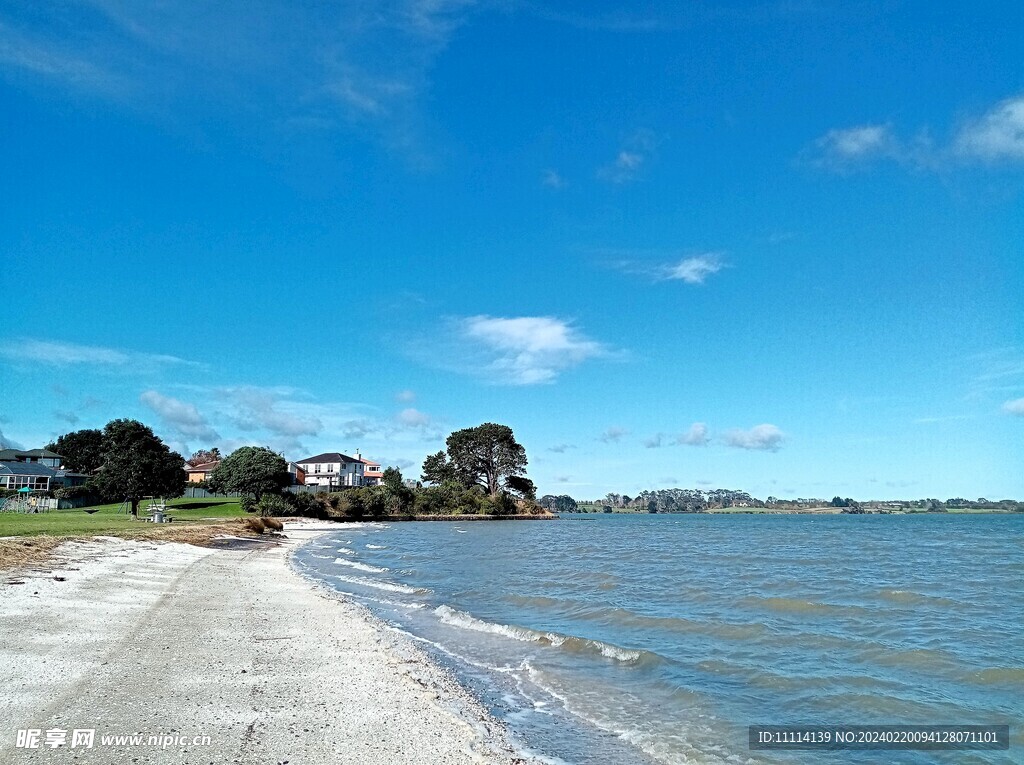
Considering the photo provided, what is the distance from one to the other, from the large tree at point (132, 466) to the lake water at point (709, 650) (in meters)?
33.3

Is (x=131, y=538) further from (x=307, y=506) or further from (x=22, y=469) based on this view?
(x=22, y=469)

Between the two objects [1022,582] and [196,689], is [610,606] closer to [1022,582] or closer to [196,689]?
[196,689]

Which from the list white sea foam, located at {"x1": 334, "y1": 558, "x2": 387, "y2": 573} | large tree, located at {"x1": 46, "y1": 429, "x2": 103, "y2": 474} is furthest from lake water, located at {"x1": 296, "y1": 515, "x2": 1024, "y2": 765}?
large tree, located at {"x1": 46, "y1": 429, "x2": 103, "y2": 474}

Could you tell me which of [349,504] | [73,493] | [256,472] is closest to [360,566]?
[256,472]

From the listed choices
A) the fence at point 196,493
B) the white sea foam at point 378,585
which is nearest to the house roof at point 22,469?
the fence at point 196,493

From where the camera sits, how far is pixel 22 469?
3782 inches

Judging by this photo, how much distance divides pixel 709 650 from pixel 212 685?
34.0 ft

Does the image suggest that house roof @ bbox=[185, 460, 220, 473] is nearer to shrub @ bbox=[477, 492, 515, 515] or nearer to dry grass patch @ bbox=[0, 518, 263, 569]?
shrub @ bbox=[477, 492, 515, 515]

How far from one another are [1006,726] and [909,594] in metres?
14.6

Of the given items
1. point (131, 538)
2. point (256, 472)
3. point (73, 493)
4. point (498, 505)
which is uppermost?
point (256, 472)

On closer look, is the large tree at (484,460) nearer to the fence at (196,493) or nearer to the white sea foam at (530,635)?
the fence at (196,493)

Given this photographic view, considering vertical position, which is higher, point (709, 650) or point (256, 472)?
point (256, 472)

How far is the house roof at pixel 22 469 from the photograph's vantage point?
93.3 m

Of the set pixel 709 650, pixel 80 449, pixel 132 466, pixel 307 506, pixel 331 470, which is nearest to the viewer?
pixel 709 650
